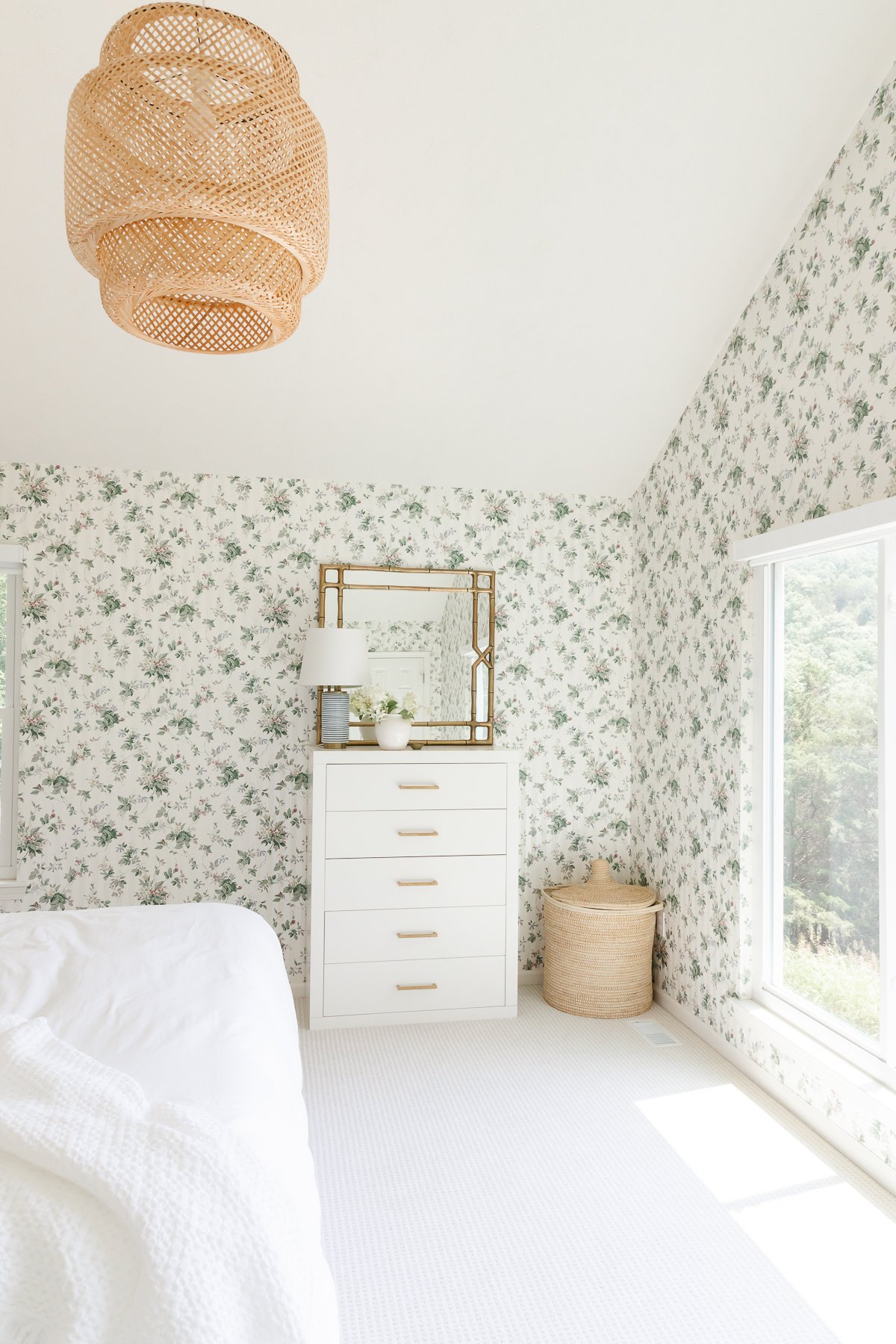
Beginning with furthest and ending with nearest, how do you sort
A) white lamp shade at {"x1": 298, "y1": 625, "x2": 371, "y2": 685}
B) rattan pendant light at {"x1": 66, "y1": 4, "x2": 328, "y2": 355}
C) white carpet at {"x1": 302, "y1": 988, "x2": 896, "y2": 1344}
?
white lamp shade at {"x1": 298, "y1": 625, "x2": 371, "y2": 685} < white carpet at {"x1": 302, "y1": 988, "x2": 896, "y2": 1344} < rattan pendant light at {"x1": 66, "y1": 4, "x2": 328, "y2": 355}

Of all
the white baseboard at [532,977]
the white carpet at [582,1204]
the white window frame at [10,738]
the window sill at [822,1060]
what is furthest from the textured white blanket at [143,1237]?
the white baseboard at [532,977]

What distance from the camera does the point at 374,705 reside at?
372cm

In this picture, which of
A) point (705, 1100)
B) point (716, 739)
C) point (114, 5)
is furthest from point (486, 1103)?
point (114, 5)

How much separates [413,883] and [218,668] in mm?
1214

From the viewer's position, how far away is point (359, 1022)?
3.44 metres

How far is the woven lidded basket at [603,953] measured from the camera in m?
3.56

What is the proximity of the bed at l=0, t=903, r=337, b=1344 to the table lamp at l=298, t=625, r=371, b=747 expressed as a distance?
1.34m

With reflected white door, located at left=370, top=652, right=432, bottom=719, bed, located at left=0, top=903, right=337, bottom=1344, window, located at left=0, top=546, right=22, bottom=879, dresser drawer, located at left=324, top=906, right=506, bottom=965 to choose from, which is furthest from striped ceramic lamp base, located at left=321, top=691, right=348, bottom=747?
bed, located at left=0, top=903, right=337, bottom=1344

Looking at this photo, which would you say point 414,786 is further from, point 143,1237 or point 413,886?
point 143,1237

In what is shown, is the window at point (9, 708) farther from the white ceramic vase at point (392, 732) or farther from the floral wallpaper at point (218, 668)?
the white ceramic vase at point (392, 732)

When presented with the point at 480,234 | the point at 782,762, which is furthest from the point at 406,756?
the point at 480,234

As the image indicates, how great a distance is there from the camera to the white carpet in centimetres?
189

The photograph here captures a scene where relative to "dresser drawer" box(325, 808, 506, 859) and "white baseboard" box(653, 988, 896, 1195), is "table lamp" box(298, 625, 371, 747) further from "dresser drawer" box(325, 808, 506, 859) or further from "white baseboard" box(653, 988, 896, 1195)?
"white baseboard" box(653, 988, 896, 1195)

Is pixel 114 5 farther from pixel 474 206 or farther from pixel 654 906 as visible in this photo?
pixel 654 906
